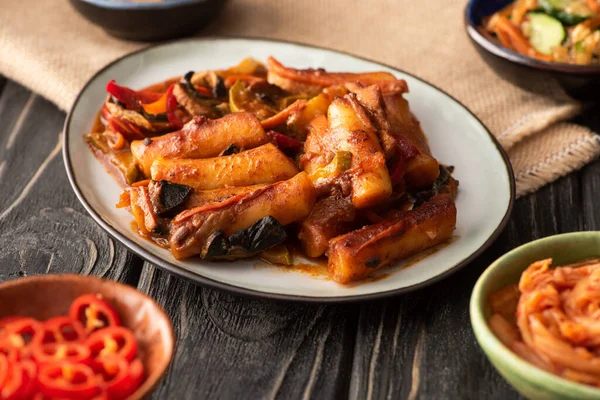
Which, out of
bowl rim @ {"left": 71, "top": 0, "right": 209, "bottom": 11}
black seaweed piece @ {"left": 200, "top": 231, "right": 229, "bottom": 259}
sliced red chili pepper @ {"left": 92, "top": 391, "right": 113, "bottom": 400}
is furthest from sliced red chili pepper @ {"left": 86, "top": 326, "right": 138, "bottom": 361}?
bowl rim @ {"left": 71, "top": 0, "right": 209, "bottom": 11}

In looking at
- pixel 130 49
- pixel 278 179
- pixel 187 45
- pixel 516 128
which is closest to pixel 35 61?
pixel 130 49

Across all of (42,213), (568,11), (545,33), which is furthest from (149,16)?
(568,11)

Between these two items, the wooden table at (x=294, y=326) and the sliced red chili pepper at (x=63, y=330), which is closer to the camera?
the sliced red chili pepper at (x=63, y=330)

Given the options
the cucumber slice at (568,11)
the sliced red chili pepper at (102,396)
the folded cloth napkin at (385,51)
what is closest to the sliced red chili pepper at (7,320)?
the sliced red chili pepper at (102,396)

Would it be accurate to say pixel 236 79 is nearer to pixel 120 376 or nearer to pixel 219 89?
pixel 219 89

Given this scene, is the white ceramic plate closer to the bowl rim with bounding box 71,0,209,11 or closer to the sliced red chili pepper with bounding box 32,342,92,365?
the bowl rim with bounding box 71,0,209,11

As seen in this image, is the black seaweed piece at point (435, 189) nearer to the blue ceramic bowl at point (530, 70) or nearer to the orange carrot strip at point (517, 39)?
the blue ceramic bowl at point (530, 70)
